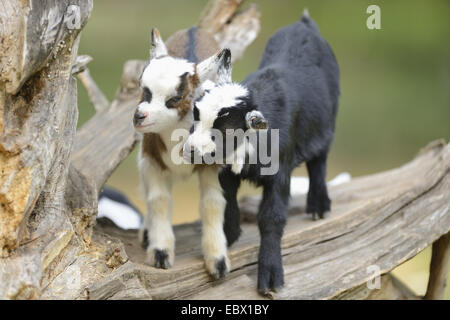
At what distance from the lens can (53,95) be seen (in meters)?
2.57

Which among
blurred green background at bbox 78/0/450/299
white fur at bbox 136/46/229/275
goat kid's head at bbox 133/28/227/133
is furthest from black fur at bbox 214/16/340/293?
blurred green background at bbox 78/0/450/299

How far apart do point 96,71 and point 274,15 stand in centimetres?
284

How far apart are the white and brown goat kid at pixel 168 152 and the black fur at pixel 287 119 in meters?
0.15

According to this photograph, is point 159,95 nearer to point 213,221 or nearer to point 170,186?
point 170,186


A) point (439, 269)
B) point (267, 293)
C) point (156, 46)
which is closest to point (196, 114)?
point (156, 46)

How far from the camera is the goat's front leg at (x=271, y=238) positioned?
3.01 metres

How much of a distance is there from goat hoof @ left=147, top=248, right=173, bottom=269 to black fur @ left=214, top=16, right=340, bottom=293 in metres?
0.38

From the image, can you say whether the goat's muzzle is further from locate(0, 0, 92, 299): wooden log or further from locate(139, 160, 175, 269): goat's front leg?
locate(139, 160, 175, 269): goat's front leg

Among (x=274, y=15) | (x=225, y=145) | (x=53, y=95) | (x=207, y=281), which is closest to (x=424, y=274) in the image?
(x=207, y=281)

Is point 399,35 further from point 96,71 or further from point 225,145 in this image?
point 225,145

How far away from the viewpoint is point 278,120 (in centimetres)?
301

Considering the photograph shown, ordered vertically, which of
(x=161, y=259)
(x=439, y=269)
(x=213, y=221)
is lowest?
(x=439, y=269)

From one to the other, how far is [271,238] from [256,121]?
0.67 metres
